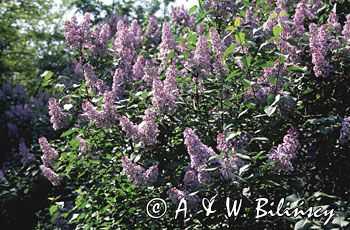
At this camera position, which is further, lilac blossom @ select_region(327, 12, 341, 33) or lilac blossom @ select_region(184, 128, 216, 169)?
lilac blossom @ select_region(327, 12, 341, 33)

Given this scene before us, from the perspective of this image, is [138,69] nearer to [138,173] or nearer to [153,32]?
[138,173]

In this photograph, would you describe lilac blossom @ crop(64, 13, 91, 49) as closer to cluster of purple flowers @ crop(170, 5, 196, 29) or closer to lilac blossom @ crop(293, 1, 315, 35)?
lilac blossom @ crop(293, 1, 315, 35)

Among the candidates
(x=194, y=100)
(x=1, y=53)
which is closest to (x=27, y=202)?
(x=194, y=100)

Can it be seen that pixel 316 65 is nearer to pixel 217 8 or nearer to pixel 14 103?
pixel 217 8

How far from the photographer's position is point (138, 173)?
118 inches

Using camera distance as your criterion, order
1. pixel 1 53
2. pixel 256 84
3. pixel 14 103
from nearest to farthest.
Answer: pixel 256 84, pixel 14 103, pixel 1 53

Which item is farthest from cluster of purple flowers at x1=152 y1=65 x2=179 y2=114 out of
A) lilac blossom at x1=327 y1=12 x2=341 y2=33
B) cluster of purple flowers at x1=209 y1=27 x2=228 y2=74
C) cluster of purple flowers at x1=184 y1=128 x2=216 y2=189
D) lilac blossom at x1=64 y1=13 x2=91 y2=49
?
lilac blossom at x1=327 y1=12 x2=341 y2=33

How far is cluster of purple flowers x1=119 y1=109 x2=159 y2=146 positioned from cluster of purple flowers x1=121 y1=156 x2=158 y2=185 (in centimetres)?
17

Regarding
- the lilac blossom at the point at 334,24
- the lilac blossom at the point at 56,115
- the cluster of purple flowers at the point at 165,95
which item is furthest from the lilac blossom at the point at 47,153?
the lilac blossom at the point at 334,24

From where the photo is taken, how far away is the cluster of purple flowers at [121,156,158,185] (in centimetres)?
299

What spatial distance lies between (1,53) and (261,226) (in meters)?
14.1

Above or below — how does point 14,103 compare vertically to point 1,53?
below

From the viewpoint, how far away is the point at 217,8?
13.8 ft

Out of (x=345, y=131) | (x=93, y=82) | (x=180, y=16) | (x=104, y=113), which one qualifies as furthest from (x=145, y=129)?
(x=180, y=16)
